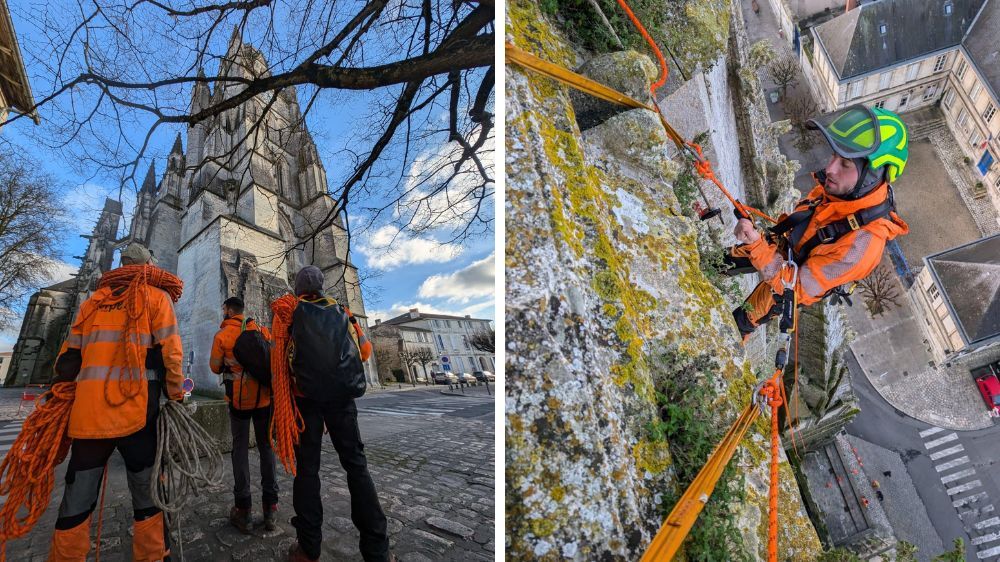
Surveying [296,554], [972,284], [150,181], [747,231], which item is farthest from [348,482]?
[972,284]

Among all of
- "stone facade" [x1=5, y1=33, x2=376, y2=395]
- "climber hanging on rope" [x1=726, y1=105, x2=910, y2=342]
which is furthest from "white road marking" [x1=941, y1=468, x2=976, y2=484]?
"stone facade" [x1=5, y1=33, x2=376, y2=395]

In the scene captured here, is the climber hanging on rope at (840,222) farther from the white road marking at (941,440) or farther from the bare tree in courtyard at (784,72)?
the bare tree in courtyard at (784,72)

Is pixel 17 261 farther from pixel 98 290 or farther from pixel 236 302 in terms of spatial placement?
pixel 236 302

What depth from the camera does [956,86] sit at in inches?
1172

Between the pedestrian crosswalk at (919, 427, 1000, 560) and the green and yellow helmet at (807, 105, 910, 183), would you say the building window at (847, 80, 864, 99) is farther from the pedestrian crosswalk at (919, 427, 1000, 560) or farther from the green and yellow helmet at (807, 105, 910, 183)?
the green and yellow helmet at (807, 105, 910, 183)

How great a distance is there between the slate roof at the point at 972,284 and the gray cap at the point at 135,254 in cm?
3149

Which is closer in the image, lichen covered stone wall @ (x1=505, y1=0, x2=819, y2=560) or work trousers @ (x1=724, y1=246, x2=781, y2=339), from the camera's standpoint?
lichen covered stone wall @ (x1=505, y1=0, x2=819, y2=560)

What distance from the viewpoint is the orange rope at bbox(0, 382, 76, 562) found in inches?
81.3

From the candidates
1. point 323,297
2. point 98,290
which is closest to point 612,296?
point 323,297

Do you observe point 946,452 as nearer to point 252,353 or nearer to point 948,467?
point 948,467

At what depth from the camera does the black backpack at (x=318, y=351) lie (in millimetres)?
2371

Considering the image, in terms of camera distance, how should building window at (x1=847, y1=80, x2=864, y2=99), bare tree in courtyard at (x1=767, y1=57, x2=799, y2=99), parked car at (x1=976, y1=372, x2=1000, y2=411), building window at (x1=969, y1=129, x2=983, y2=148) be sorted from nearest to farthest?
parked car at (x1=976, y1=372, x2=1000, y2=411)
building window at (x1=969, y1=129, x2=983, y2=148)
building window at (x1=847, y1=80, x2=864, y2=99)
bare tree in courtyard at (x1=767, y1=57, x2=799, y2=99)

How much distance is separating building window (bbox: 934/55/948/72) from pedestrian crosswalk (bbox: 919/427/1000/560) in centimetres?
2394

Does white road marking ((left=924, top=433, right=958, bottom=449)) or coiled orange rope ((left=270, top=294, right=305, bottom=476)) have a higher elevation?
coiled orange rope ((left=270, top=294, right=305, bottom=476))
